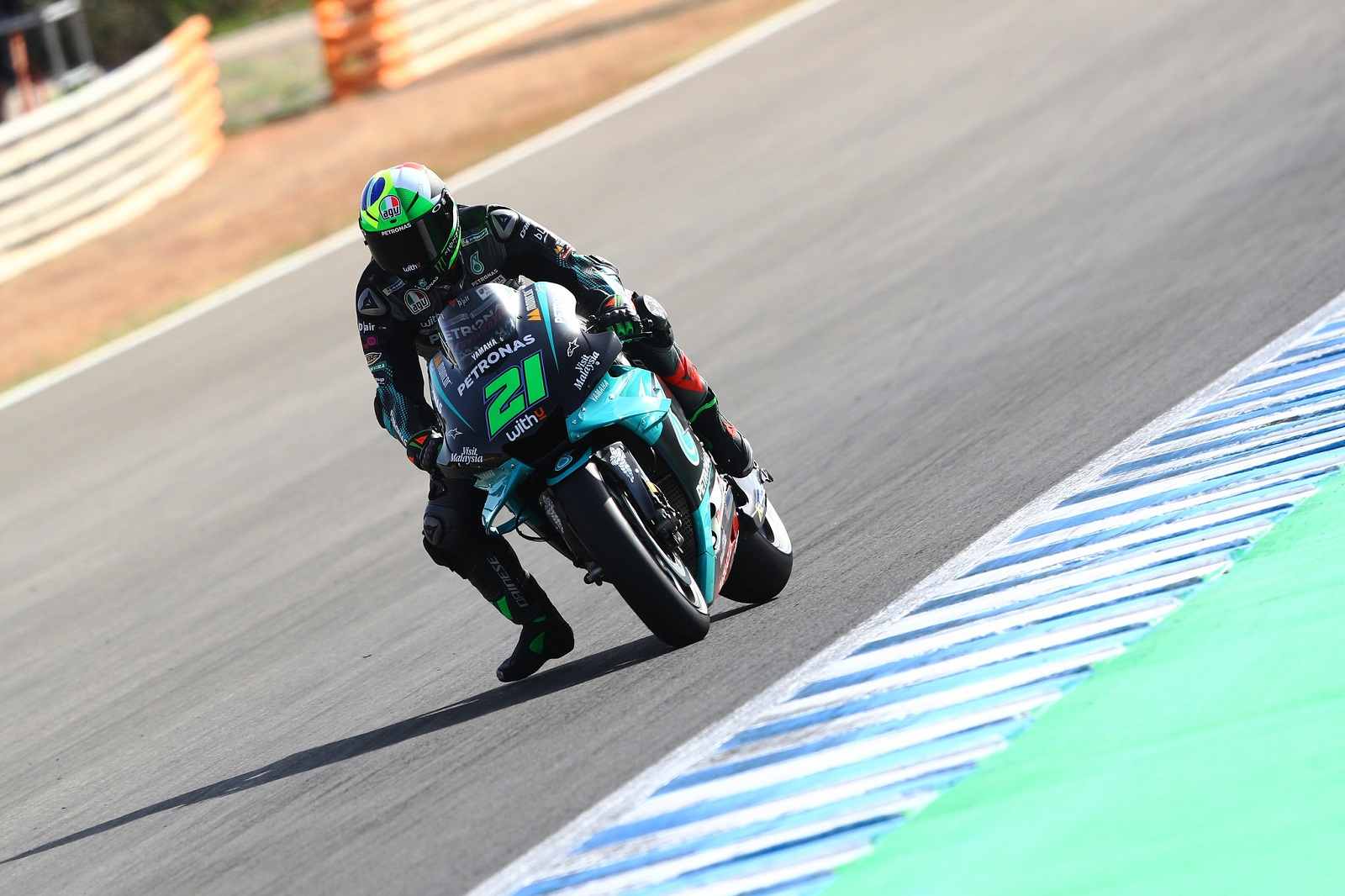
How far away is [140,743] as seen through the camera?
701 cm

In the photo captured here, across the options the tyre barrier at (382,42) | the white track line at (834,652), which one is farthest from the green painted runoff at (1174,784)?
the tyre barrier at (382,42)

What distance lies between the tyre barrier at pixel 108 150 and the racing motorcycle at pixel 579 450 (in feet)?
48.0

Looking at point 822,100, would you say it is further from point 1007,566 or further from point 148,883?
point 148,883

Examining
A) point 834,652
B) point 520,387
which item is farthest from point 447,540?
point 834,652

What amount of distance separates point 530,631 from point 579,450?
102 cm

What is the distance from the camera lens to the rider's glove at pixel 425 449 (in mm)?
6211

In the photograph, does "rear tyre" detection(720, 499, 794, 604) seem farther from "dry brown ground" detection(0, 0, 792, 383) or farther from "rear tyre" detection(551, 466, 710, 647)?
"dry brown ground" detection(0, 0, 792, 383)

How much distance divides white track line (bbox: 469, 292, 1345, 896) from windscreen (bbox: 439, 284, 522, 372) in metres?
1.51

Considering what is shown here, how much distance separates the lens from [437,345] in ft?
20.5

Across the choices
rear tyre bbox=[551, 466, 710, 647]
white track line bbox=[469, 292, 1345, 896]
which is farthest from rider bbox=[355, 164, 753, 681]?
white track line bbox=[469, 292, 1345, 896]

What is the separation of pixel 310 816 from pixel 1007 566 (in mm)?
2619

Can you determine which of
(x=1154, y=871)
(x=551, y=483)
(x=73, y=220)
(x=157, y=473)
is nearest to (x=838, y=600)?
(x=551, y=483)

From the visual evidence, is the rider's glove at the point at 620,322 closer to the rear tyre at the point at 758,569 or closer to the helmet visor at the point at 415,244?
the helmet visor at the point at 415,244

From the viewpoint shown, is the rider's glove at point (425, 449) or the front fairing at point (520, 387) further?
the rider's glove at point (425, 449)
